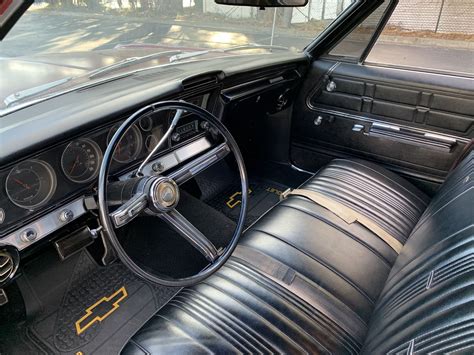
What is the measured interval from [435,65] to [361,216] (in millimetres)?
1121

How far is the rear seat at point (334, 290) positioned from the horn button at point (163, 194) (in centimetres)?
36

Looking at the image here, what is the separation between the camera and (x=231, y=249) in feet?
4.82

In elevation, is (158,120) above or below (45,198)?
above

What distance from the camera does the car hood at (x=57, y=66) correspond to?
1.51m

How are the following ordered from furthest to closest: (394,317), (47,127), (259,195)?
(259,195) → (47,127) → (394,317)

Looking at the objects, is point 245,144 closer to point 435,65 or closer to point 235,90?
point 235,90

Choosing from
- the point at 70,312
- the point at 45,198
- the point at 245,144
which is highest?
the point at 45,198

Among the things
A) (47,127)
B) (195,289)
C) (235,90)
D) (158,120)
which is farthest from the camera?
(235,90)

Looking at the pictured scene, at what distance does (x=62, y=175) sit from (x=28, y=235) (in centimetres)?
25

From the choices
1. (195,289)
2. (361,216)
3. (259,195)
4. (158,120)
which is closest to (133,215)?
(195,289)

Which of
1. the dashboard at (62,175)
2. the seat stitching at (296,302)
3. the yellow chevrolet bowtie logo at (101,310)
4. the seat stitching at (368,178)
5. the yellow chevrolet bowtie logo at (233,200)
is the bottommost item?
the yellow chevrolet bowtie logo at (101,310)

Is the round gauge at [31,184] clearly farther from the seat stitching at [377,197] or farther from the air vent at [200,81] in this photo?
the seat stitching at [377,197]

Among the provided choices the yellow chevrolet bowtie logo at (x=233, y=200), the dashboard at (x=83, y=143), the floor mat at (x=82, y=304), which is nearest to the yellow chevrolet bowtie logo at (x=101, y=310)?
the floor mat at (x=82, y=304)

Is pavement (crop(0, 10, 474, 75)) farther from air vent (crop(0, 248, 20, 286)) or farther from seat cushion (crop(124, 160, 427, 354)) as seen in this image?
seat cushion (crop(124, 160, 427, 354))
